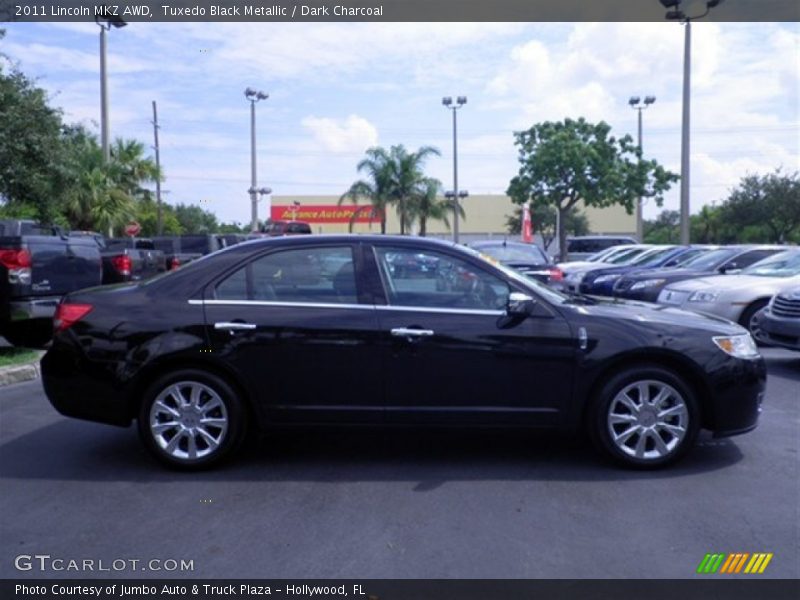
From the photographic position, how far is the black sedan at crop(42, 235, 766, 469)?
5648 millimetres

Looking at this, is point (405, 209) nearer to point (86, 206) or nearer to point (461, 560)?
point (86, 206)

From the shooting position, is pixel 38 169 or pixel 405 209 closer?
pixel 38 169

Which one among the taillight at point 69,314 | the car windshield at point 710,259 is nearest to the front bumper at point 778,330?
the car windshield at point 710,259

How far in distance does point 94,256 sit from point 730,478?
8.60 m

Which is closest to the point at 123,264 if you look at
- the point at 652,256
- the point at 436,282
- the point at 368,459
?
the point at 368,459

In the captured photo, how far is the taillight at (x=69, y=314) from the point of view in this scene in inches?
231

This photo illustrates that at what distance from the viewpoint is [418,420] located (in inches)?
224

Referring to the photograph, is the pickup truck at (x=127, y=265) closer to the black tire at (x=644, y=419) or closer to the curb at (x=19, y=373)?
the curb at (x=19, y=373)

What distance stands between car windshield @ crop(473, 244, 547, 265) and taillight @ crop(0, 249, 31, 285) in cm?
792

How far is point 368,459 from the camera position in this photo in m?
6.02

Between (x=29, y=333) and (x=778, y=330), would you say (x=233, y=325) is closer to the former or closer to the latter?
(x=29, y=333)

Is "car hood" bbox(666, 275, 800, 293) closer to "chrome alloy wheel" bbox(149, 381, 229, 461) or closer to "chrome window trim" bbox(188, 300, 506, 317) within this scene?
"chrome window trim" bbox(188, 300, 506, 317)

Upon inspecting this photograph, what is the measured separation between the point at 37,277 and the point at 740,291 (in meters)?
9.27
